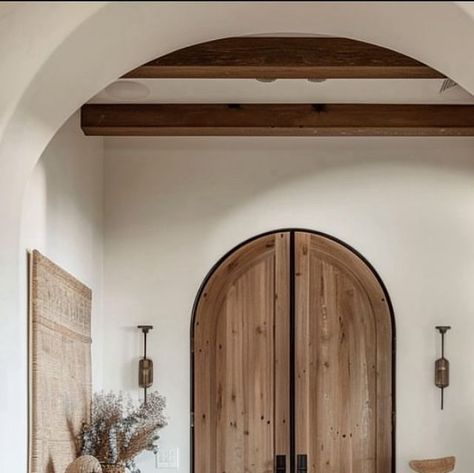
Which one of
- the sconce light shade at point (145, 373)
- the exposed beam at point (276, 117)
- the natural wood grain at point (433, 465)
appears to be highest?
the exposed beam at point (276, 117)

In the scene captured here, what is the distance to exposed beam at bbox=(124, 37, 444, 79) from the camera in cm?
355

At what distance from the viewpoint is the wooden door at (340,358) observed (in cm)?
517

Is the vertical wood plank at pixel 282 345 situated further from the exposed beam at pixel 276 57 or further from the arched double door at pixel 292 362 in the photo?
the exposed beam at pixel 276 57

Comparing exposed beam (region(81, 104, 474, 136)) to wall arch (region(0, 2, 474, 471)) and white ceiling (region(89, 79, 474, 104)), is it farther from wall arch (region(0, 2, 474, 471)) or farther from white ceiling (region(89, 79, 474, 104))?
wall arch (region(0, 2, 474, 471))

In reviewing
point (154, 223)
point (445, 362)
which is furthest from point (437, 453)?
point (154, 223)

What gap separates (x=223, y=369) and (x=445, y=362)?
1.33 m

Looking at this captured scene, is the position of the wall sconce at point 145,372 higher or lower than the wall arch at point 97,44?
lower

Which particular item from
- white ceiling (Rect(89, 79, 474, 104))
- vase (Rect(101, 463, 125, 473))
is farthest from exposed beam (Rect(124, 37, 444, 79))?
vase (Rect(101, 463, 125, 473))

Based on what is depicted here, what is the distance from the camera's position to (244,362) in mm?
5223

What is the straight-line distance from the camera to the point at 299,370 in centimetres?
521

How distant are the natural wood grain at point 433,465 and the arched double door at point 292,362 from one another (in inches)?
7.3

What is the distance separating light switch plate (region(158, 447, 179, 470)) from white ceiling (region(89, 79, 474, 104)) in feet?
6.79

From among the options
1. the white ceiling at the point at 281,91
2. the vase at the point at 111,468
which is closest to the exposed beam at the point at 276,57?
the white ceiling at the point at 281,91

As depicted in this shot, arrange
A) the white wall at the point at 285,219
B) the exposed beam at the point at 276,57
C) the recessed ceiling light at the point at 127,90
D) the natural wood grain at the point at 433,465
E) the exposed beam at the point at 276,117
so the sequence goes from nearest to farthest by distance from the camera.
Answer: the exposed beam at the point at 276,57 → the recessed ceiling light at the point at 127,90 → the exposed beam at the point at 276,117 → the natural wood grain at the point at 433,465 → the white wall at the point at 285,219
